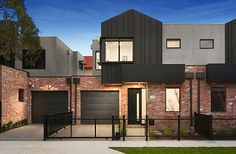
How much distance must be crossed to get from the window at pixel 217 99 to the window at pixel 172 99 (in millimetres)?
2396

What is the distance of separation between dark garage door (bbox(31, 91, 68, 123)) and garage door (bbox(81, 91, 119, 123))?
1533 millimetres

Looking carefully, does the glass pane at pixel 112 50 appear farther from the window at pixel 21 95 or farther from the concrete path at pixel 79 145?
the concrete path at pixel 79 145

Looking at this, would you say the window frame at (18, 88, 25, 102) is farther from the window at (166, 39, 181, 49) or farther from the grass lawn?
the grass lawn

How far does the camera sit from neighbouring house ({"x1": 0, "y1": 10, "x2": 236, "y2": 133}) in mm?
18641

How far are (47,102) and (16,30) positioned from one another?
21.1 feet

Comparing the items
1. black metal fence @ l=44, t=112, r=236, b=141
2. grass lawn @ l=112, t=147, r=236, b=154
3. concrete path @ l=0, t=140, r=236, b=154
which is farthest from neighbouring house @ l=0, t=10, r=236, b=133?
grass lawn @ l=112, t=147, r=236, b=154

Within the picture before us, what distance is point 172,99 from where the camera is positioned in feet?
63.4


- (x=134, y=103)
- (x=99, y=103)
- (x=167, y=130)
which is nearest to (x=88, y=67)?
(x=99, y=103)

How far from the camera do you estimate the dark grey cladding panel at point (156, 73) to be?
18578mm

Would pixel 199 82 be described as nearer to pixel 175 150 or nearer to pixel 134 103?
pixel 134 103

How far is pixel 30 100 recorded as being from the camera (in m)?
23.0

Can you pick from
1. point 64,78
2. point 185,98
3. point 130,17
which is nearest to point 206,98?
point 185,98

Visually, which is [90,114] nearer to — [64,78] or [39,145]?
[64,78]

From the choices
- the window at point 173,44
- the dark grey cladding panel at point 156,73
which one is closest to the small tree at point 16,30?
the dark grey cladding panel at point 156,73
